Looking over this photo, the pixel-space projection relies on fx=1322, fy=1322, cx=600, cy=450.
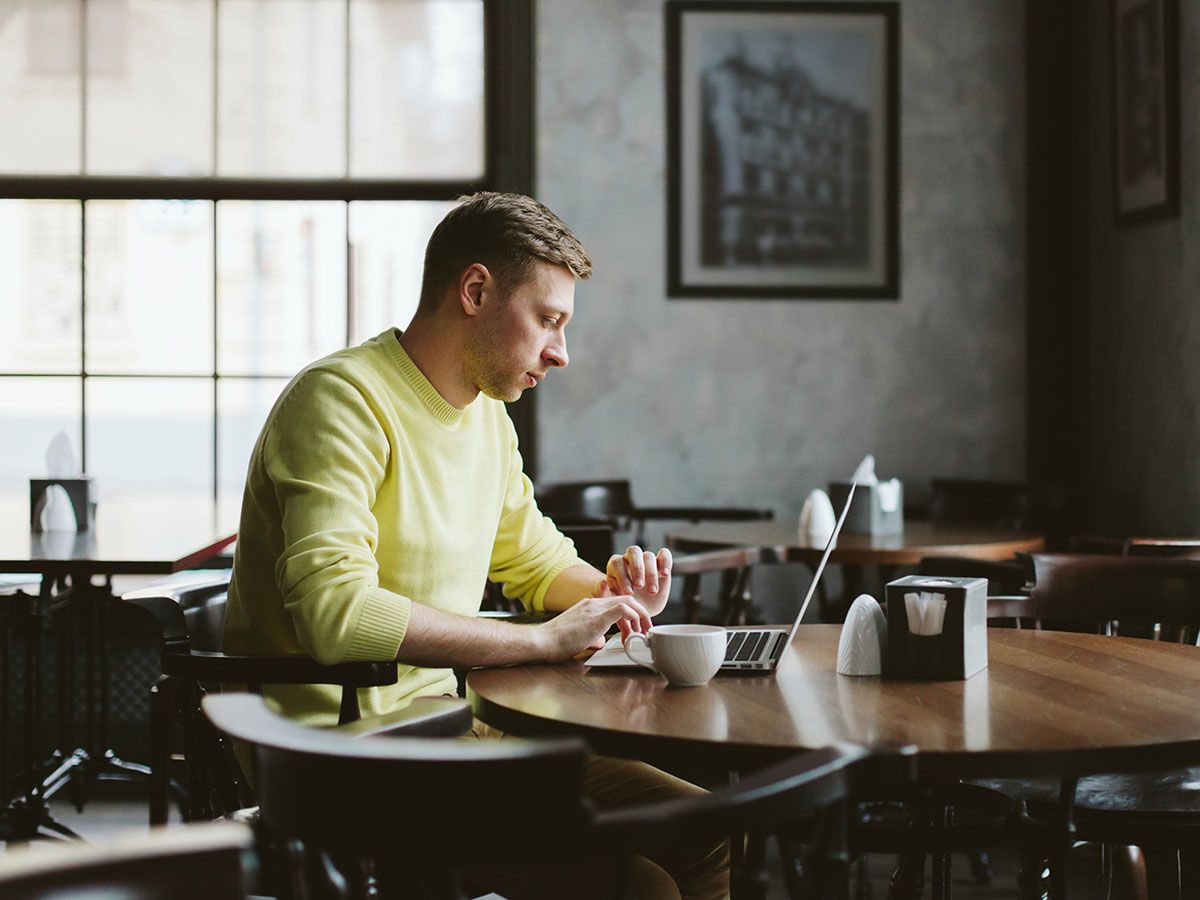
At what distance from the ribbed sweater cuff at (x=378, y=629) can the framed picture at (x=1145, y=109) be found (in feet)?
10.8

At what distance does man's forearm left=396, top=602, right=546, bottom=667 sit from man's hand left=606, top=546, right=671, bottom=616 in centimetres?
26

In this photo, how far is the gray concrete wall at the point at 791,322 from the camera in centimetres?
494

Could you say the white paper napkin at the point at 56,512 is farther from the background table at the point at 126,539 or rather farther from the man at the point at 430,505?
the man at the point at 430,505

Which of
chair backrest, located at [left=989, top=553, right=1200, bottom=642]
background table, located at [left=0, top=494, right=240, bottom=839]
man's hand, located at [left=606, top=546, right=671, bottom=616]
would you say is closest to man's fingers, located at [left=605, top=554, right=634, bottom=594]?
man's hand, located at [left=606, top=546, right=671, bottom=616]

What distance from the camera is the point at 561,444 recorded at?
497 cm

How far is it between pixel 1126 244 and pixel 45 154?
Result: 391 centimetres

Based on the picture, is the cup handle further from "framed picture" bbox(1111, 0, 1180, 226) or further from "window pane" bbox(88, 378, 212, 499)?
"window pane" bbox(88, 378, 212, 499)

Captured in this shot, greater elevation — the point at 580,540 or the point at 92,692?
the point at 580,540

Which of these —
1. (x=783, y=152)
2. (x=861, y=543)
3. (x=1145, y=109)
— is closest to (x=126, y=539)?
(x=861, y=543)

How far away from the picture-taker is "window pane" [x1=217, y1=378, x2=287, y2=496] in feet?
16.3

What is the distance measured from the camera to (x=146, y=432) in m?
→ 4.98

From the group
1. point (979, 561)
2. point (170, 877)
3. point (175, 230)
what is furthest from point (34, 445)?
point (170, 877)

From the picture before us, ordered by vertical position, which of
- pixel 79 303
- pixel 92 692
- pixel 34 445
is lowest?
pixel 92 692

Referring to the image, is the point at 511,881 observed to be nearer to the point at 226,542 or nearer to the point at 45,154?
the point at 226,542
